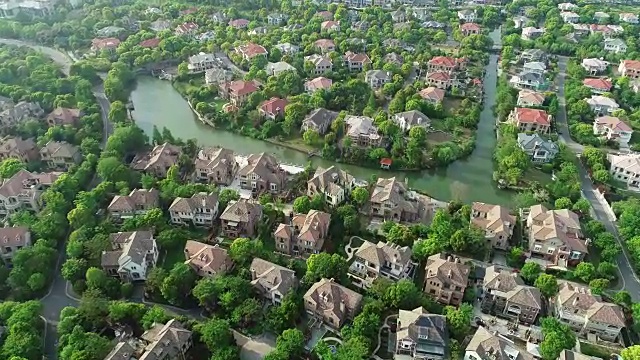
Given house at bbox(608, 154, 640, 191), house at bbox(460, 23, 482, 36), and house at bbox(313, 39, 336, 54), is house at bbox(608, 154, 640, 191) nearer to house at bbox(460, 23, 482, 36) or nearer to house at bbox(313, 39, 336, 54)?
house at bbox(460, 23, 482, 36)

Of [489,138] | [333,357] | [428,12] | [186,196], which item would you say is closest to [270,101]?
[186,196]

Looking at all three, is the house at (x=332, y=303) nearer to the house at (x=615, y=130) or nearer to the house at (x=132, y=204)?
the house at (x=132, y=204)

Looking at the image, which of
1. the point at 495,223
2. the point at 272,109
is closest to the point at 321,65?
the point at 272,109

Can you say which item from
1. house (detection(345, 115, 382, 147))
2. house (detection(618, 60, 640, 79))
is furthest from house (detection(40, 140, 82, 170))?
house (detection(618, 60, 640, 79))

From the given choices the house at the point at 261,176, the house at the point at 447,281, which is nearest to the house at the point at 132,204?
the house at the point at 261,176

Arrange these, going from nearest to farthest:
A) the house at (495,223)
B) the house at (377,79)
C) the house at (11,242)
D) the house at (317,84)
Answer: the house at (11,242)
the house at (495,223)
the house at (317,84)
the house at (377,79)

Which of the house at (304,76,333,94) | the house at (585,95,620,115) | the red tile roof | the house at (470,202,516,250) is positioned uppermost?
the house at (304,76,333,94)
